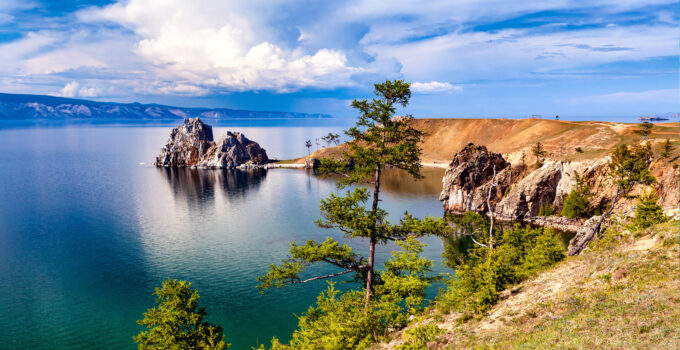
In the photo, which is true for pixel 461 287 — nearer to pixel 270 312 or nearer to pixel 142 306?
pixel 270 312

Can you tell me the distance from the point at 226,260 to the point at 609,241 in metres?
54.6

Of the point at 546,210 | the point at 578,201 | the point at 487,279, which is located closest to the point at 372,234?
the point at 487,279

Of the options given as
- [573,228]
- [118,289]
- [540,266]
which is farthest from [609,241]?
[118,289]

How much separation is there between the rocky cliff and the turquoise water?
491 inches

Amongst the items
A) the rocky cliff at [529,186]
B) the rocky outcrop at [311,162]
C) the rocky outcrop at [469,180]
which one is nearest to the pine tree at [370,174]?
the rocky cliff at [529,186]

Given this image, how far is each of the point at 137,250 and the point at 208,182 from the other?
90084 millimetres

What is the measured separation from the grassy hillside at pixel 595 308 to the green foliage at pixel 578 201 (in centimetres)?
6045

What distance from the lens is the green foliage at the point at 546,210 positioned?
88.6 m

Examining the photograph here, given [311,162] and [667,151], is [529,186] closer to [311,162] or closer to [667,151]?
[667,151]

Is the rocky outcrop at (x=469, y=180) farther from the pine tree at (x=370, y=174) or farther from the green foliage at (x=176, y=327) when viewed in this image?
the green foliage at (x=176, y=327)

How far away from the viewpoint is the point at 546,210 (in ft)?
291

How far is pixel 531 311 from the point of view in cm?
2208

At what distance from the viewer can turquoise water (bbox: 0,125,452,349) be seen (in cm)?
4406

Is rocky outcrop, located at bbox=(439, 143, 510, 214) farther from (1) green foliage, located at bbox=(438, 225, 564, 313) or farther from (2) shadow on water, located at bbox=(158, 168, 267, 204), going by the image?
(1) green foliage, located at bbox=(438, 225, 564, 313)
